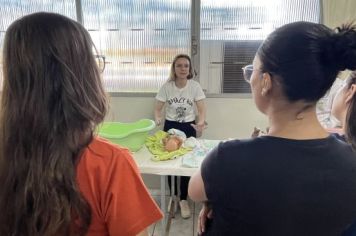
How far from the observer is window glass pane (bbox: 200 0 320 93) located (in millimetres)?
2783

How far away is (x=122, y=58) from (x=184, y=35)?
2.20 ft

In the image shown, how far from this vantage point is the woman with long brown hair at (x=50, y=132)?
0.65m

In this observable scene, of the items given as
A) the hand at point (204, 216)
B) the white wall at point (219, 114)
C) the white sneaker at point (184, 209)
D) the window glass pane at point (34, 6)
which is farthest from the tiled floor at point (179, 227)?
the window glass pane at point (34, 6)

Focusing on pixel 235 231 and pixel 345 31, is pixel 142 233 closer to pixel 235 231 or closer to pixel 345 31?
pixel 235 231

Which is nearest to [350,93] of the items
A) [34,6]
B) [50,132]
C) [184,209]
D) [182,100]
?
[50,132]

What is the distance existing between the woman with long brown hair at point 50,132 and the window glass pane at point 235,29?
7.68 feet

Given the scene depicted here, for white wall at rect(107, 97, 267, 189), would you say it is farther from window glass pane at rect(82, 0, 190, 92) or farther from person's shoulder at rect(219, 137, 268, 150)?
person's shoulder at rect(219, 137, 268, 150)

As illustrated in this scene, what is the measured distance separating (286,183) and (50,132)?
541mm

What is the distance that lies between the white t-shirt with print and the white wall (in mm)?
275

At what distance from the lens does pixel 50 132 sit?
66cm

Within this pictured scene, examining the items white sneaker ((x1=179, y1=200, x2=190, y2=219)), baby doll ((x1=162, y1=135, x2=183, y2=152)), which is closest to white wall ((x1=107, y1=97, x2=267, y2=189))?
white sneaker ((x1=179, y1=200, x2=190, y2=219))

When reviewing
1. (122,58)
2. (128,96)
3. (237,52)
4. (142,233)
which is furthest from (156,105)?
(142,233)

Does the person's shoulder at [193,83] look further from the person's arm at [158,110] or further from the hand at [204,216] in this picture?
the hand at [204,216]

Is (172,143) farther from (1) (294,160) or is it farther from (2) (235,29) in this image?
(1) (294,160)
